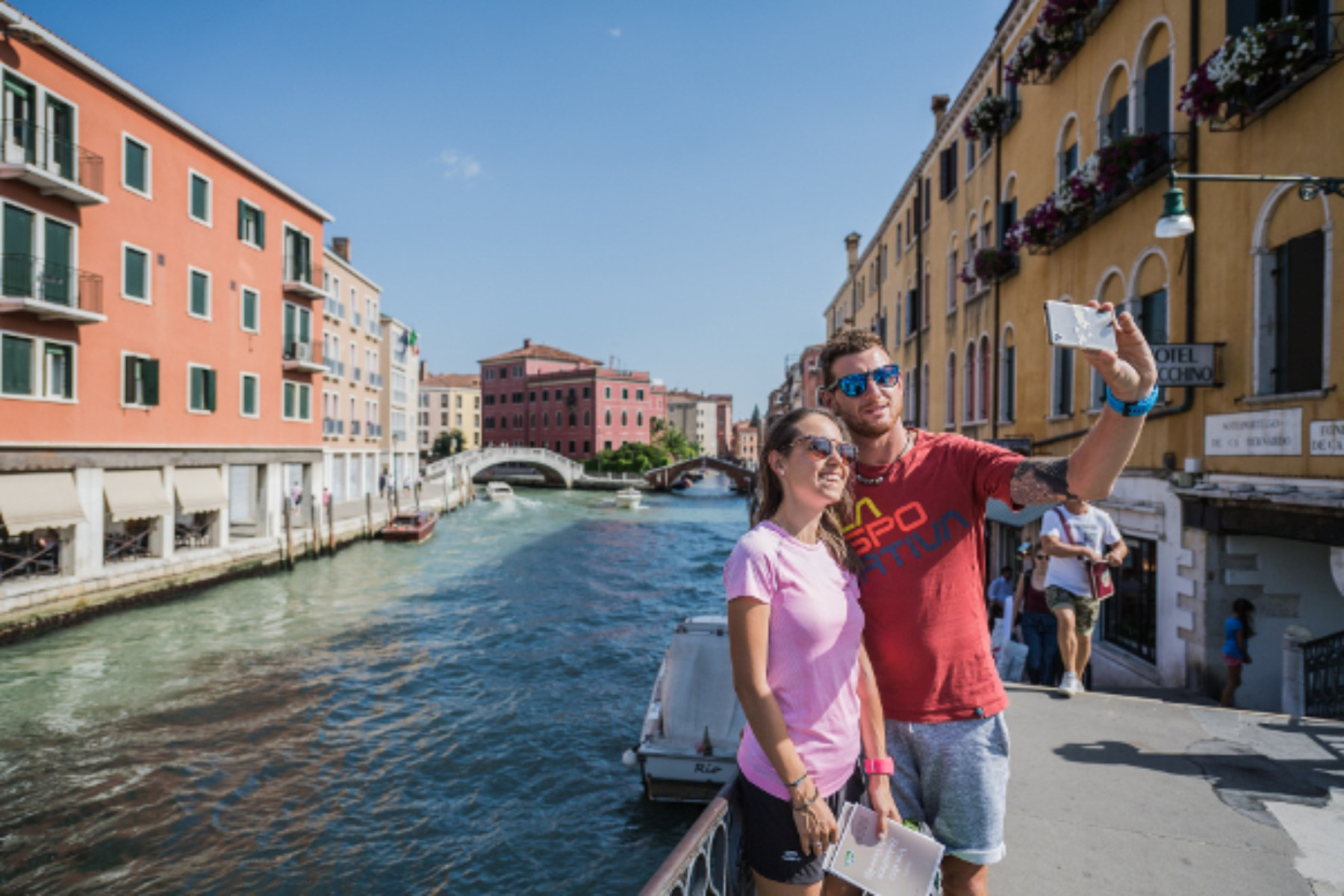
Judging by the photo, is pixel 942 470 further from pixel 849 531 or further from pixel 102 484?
pixel 102 484

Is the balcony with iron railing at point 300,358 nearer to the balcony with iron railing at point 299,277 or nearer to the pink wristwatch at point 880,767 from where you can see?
the balcony with iron railing at point 299,277

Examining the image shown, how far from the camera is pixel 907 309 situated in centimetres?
2458

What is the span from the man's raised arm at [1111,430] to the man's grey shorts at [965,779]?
738 millimetres

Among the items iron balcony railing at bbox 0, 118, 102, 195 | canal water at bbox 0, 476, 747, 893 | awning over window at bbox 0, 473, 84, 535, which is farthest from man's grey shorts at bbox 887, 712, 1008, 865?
iron balcony railing at bbox 0, 118, 102, 195

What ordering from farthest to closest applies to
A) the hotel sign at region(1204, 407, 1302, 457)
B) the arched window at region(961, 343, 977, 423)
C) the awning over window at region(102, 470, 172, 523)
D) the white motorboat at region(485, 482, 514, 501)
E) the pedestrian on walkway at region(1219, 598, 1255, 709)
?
1. the white motorboat at region(485, 482, 514, 501)
2. the arched window at region(961, 343, 977, 423)
3. the awning over window at region(102, 470, 172, 523)
4. the pedestrian on walkway at region(1219, 598, 1255, 709)
5. the hotel sign at region(1204, 407, 1302, 457)

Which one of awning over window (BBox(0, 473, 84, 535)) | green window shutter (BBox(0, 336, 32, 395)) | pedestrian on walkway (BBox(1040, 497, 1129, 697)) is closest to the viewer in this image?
pedestrian on walkway (BBox(1040, 497, 1129, 697))

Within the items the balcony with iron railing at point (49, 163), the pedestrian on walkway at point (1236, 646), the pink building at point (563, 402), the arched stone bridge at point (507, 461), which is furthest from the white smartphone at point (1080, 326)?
the pink building at point (563, 402)

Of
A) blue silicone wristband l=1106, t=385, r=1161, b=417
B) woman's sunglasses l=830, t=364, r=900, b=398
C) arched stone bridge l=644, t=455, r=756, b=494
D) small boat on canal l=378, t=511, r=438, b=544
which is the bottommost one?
small boat on canal l=378, t=511, r=438, b=544

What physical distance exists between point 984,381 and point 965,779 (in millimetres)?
16099

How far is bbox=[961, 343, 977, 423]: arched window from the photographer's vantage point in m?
17.8

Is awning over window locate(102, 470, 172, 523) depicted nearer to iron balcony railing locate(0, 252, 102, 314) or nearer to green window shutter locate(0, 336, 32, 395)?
green window shutter locate(0, 336, 32, 395)

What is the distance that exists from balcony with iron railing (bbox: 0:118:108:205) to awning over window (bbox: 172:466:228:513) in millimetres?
6687

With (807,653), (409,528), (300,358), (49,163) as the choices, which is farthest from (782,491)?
(409,528)

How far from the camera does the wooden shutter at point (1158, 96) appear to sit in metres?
9.48
